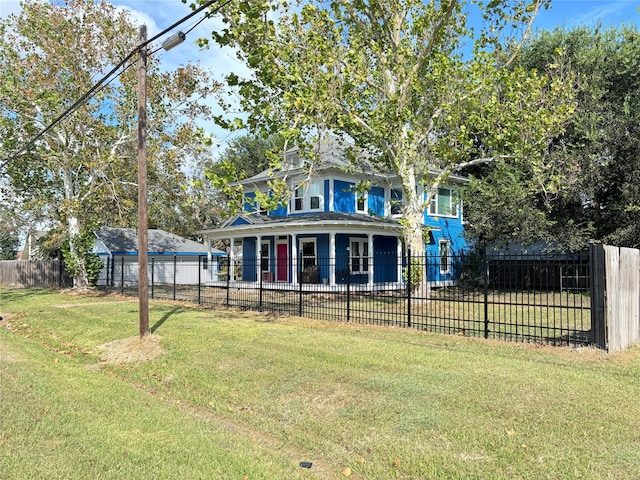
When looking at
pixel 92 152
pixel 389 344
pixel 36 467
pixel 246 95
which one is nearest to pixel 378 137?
pixel 246 95

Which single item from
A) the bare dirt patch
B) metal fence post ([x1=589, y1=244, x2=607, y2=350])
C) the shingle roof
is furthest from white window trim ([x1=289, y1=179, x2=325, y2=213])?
metal fence post ([x1=589, y1=244, x2=607, y2=350])

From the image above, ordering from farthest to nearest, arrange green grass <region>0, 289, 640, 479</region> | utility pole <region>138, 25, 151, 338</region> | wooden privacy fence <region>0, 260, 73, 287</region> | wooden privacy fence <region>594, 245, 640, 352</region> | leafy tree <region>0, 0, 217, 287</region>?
wooden privacy fence <region>0, 260, 73, 287</region> → leafy tree <region>0, 0, 217, 287</region> → utility pole <region>138, 25, 151, 338</region> → wooden privacy fence <region>594, 245, 640, 352</region> → green grass <region>0, 289, 640, 479</region>

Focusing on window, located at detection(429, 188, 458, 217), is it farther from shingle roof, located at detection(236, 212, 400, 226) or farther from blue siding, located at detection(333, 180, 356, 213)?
blue siding, located at detection(333, 180, 356, 213)

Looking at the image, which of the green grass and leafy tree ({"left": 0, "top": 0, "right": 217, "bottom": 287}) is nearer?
the green grass

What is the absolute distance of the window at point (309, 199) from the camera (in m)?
24.3

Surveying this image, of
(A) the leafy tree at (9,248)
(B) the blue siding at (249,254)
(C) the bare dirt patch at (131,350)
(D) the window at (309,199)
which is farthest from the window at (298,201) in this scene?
(A) the leafy tree at (9,248)

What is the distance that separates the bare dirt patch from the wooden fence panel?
8.18 metres

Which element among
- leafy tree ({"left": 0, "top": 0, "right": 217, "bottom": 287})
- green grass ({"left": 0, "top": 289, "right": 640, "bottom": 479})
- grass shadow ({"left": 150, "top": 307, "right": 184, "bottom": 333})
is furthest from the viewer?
leafy tree ({"left": 0, "top": 0, "right": 217, "bottom": 287})

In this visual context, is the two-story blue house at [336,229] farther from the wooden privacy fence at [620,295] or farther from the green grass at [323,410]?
the green grass at [323,410]

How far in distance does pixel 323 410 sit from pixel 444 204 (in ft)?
74.6

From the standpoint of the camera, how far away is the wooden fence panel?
825cm

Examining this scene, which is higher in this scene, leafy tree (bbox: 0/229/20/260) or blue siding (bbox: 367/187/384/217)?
blue siding (bbox: 367/187/384/217)

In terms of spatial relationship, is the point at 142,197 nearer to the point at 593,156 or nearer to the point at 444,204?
the point at 593,156

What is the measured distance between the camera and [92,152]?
2295 cm
